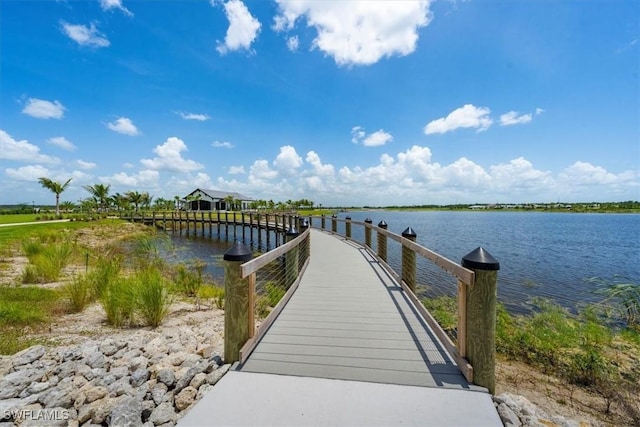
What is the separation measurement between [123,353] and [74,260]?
982 cm

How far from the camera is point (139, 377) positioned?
2799mm

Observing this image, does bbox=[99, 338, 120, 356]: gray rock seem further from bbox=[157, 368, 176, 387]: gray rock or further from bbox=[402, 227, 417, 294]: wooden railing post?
bbox=[402, 227, 417, 294]: wooden railing post

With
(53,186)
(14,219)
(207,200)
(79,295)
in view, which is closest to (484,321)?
(79,295)

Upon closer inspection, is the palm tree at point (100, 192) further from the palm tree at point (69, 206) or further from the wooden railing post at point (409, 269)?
the wooden railing post at point (409, 269)

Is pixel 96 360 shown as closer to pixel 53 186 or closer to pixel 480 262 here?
pixel 480 262

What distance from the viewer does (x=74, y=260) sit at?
10.5 metres

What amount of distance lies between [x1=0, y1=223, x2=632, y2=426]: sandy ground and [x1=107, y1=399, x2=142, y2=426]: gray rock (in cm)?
127

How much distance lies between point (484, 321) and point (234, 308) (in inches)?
91.6

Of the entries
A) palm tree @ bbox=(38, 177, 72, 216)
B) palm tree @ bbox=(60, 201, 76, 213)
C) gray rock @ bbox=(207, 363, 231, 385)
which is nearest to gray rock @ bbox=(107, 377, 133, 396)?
gray rock @ bbox=(207, 363, 231, 385)

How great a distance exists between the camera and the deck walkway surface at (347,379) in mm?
2051

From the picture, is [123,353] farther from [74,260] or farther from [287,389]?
[74,260]

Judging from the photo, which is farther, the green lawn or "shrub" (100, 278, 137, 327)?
the green lawn

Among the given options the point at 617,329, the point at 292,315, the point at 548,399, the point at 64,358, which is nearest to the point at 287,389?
the point at 292,315

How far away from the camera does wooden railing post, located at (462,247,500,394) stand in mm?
2404
